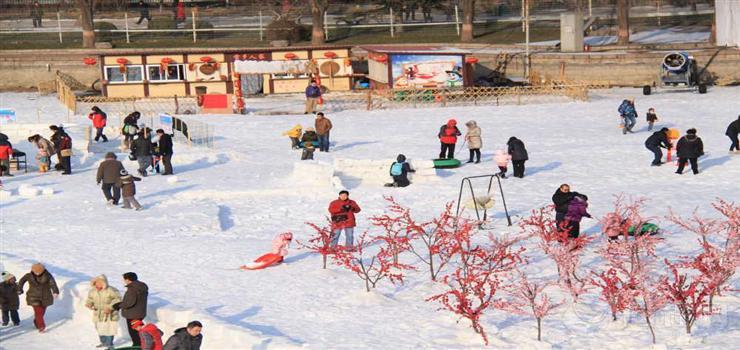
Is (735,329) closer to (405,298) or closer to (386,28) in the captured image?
(405,298)

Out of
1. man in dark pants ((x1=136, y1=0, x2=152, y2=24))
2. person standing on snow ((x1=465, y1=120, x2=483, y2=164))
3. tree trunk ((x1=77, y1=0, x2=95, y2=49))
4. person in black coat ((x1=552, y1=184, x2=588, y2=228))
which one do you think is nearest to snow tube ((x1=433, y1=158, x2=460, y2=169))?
person standing on snow ((x1=465, y1=120, x2=483, y2=164))

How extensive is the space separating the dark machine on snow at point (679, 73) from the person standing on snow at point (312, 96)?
1061cm

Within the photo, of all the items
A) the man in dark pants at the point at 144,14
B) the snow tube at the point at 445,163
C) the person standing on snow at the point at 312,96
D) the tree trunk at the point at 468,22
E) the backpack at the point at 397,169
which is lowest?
the snow tube at the point at 445,163

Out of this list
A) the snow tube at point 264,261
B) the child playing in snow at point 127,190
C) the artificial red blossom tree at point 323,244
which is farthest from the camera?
the child playing in snow at point 127,190

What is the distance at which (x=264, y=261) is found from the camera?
2077 centimetres

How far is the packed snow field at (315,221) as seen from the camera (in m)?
17.5

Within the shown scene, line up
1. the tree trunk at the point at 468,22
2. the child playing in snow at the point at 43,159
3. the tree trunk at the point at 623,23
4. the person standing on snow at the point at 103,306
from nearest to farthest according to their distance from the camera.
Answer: the person standing on snow at the point at 103,306 < the child playing in snow at the point at 43,159 < the tree trunk at the point at 623,23 < the tree trunk at the point at 468,22

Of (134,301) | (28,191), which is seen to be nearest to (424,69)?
(28,191)

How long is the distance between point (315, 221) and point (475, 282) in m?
6.96

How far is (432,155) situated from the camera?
31.8 m

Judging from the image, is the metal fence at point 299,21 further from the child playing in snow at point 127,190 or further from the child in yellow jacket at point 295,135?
the child playing in snow at point 127,190

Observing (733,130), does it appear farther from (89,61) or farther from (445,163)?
(89,61)

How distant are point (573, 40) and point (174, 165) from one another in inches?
952

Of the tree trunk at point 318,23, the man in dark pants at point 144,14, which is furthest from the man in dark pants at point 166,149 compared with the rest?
the man in dark pants at point 144,14
